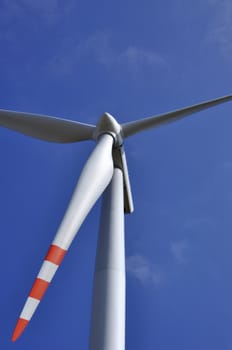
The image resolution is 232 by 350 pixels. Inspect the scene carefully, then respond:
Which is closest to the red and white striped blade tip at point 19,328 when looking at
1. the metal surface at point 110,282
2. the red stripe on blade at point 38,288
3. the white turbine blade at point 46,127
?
the red stripe on blade at point 38,288

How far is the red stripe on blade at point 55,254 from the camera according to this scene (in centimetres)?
1204

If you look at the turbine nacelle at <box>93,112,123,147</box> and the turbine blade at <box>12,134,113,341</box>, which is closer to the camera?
the turbine blade at <box>12,134,113,341</box>

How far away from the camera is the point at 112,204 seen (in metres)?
16.4

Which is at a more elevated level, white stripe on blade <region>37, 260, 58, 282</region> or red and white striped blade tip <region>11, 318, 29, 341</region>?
white stripe on blade <region>37, 260, 58, 282</region>

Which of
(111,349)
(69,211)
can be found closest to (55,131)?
(69,211)

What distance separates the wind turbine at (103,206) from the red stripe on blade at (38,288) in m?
0.01

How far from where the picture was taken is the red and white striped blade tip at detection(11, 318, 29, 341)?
417 inches

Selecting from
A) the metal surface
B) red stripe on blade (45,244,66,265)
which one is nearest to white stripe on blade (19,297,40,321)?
red stripe on blade (45,244,66,265)

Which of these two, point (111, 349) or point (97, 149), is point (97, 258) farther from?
point (97, 149)

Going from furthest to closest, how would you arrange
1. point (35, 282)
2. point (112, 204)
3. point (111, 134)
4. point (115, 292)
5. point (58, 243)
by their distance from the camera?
point (111, 134) → point (112, 204) → point (115, 292) → point (58, 243) → point (35, 282)

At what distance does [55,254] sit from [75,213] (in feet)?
6.76

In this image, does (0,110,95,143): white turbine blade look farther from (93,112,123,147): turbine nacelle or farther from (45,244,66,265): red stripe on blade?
(45,244,66,265): red stripe on blade

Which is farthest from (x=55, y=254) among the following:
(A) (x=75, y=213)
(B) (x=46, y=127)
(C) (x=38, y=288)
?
(B) (x=46, y=127)

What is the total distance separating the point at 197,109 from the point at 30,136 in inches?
290
